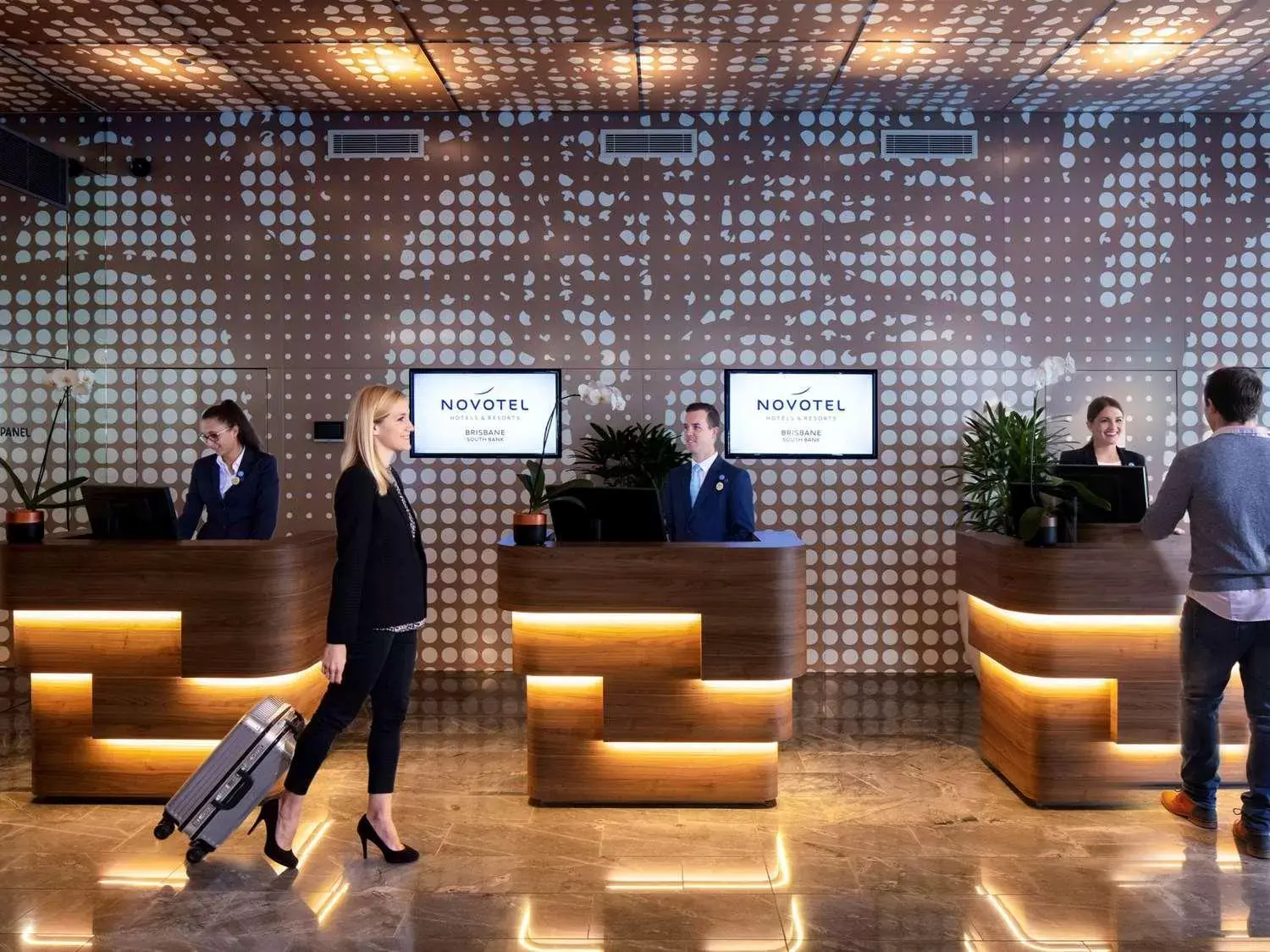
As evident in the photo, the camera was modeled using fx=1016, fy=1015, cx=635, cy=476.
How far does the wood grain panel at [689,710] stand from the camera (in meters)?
4.40

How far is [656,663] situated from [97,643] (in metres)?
2.44

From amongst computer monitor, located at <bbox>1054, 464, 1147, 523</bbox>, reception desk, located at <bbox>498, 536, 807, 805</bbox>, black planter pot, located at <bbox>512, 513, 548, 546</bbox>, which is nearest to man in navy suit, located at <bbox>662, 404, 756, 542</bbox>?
reception desk, located at <bbox>498, 536, 807, 805</bbox>

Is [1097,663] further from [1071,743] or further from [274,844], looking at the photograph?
[274,844]

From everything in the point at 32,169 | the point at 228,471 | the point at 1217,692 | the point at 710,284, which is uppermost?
the point at 32,169


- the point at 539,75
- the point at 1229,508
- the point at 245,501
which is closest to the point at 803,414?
the point at 539,75

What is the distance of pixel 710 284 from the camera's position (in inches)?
291

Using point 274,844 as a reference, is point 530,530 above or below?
above

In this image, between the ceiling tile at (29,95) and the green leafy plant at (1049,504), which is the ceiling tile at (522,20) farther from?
the green leafy plant at (1049,504)

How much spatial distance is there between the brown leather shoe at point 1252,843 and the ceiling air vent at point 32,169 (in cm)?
791

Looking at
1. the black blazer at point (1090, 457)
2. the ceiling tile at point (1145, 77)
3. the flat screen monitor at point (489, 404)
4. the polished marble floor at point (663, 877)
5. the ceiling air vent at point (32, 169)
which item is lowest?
the polished marble floor at point (663, 877)

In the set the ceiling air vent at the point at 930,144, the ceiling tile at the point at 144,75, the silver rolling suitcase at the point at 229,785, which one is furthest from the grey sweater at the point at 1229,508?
the ceiling tile at the point at 144,75

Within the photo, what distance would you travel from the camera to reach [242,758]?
3.82 metres

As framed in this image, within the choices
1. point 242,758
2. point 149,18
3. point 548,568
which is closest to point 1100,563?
point 548,568

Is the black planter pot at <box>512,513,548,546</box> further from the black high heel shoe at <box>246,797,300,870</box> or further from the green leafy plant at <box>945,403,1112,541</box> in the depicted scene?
the green leafy plant at <box>945,403,1112,541</box>
